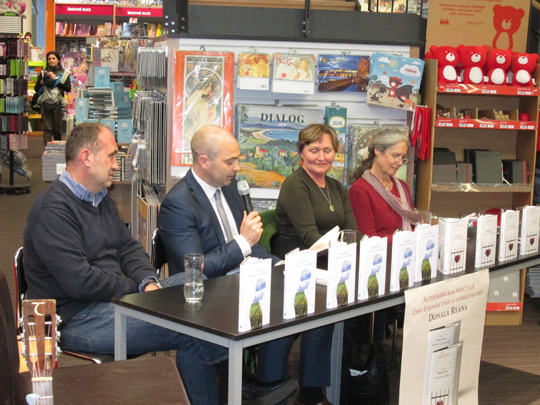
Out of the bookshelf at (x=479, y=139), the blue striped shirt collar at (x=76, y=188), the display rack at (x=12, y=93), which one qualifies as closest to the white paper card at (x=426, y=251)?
the blue striped shirt collar at (x=76, y=188)

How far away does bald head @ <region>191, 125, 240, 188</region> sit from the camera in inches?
140

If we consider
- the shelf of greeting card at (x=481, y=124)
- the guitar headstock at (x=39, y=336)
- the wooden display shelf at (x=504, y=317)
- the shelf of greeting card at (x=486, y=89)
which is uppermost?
the shelf of greeting card at (x=486, y=89)

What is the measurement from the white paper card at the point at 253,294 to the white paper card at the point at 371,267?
488 millimetres

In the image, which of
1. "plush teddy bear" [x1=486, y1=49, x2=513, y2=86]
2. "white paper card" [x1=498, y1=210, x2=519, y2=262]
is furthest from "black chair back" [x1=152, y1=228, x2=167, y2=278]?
"plush teddy bear" [x1=486, y1=49, x2=513, y2=86]

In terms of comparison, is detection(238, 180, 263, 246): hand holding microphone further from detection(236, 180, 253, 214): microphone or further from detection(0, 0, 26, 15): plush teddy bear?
detection(0, 0, 26, 15): plush teddy bear

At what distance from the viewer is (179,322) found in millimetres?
2535

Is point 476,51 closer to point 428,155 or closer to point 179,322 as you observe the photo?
point 428,155

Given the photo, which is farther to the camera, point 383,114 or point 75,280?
point 383,114

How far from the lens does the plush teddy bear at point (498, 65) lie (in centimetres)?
502

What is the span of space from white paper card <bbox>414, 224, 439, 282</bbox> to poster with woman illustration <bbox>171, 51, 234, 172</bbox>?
5.67ft

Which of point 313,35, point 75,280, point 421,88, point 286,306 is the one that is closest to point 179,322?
point 286,306

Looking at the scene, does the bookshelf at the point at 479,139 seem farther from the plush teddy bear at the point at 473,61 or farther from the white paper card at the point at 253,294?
the white paper card at the point at 253,294

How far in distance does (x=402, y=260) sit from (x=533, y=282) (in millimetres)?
2897

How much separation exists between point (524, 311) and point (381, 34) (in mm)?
2353
